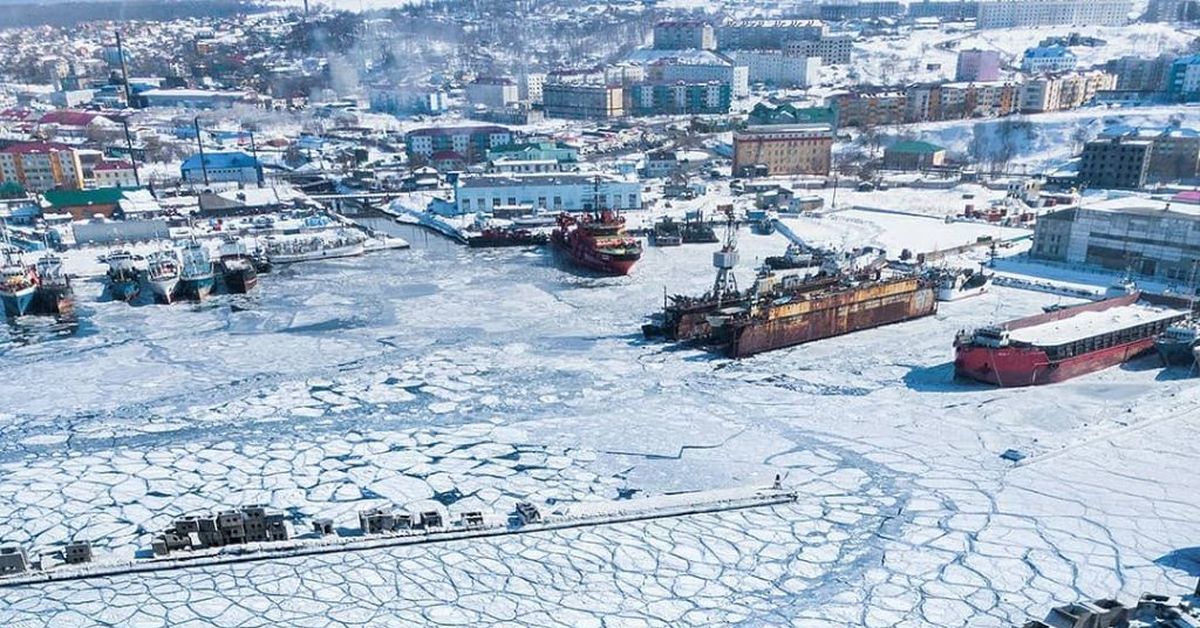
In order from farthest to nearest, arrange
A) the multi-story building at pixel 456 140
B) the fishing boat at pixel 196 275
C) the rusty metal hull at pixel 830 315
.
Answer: the multi-story building at pixel 456 140 < the fishing boat at pixel 196 275 < the rusty metal hull at pixel 830 315

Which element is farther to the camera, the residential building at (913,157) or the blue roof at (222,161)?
the residential building at (913,157)

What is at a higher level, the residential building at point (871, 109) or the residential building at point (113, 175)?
the residential building at point (871, 109)

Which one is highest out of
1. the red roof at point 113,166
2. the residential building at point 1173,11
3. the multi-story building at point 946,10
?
the multi-story building at point 946,10

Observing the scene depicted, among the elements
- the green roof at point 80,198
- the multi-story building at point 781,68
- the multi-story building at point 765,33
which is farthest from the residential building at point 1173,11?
the green roof at point 80,198

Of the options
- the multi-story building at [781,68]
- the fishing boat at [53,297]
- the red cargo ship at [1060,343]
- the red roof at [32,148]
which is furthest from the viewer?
the multi-story building at [781,68]

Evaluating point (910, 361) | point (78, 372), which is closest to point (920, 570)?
point (910, 361)

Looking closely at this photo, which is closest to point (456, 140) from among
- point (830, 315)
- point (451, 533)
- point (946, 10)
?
point (830, 315)

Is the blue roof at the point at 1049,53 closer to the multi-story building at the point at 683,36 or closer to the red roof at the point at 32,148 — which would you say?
the multi-story building at the point at 683,36
